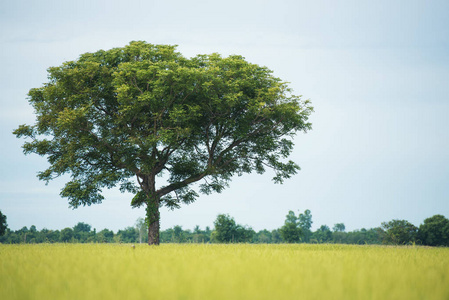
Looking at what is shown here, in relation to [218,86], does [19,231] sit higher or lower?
lower

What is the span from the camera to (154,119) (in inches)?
1169

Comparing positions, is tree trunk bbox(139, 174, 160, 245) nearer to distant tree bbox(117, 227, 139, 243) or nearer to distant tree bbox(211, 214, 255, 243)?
distant tree bbox(211, 214, 255, 243)

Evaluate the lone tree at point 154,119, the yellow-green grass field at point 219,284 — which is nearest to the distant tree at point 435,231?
the lone tree at point 154,119

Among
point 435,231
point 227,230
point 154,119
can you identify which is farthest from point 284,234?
point 154,119

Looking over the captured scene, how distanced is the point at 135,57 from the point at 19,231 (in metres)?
105

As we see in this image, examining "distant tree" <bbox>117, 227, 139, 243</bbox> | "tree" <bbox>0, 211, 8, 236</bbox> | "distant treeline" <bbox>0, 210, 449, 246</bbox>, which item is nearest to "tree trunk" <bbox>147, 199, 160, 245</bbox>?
"distant treeline" <bbox>0, 210, 449, 246</bbox>

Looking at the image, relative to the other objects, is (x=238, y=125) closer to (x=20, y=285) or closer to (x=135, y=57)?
(x=135, y=57)

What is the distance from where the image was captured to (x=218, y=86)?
94.2 ft

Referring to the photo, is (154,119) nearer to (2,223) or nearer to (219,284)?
(219,284)

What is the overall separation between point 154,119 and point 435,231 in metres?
67.5

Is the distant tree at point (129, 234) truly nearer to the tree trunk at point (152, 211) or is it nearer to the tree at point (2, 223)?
the tree at point (2, 223)

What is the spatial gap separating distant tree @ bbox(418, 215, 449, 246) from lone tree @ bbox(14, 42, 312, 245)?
53.9m

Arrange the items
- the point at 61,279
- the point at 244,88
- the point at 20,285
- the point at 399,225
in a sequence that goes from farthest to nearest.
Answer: the point at 399,225 → the point at 244,88 → the point at 61,279 → the point at 20,285

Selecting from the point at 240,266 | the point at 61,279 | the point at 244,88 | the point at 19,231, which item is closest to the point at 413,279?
the point at 240,266
